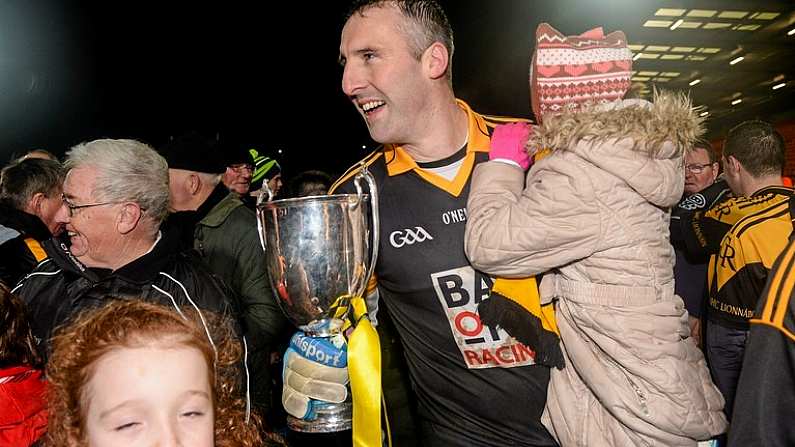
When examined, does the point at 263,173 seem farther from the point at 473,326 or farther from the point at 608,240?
the point at 608,240

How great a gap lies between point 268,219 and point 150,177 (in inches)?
34.9

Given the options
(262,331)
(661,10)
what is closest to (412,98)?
(262,331)

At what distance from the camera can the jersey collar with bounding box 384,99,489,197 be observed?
6.03 feet

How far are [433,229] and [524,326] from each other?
466 millimetres

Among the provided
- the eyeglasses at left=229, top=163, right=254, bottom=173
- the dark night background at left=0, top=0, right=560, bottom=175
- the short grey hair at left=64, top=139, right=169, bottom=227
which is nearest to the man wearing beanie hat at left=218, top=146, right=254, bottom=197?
the eyeglasses at left=229, top=163, right=254, bottom=173

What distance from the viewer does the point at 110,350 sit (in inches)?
51.8

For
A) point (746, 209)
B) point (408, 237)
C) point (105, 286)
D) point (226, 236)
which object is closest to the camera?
point (408, 237)

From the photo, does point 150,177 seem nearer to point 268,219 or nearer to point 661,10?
point 268,219

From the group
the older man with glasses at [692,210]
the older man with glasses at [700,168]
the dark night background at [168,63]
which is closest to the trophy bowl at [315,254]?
the older man with glasses at [692,210]

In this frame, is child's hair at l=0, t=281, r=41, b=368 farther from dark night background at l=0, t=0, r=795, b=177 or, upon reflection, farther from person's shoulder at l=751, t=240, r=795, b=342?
dark night background at l=0, t=0, r=795, b=177

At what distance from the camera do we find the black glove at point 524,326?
147cm

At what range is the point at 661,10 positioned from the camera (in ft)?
34.0

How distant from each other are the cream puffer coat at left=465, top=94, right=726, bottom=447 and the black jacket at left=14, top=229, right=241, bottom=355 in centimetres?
118

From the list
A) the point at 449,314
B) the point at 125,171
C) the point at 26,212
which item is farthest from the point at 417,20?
the point at 26,212
